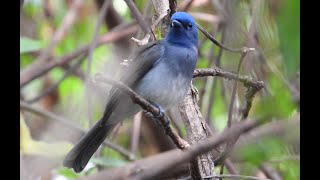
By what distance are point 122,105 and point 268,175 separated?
3.57 ft

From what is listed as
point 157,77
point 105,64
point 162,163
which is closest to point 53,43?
point 105,64

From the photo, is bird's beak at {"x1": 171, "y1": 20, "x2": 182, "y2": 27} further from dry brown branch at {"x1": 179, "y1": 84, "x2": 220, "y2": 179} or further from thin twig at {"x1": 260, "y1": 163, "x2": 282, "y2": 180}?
thin twig at {"x1": 260, "y1": 163, "x2": 282, "y2": 180}

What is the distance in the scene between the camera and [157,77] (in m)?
2.40

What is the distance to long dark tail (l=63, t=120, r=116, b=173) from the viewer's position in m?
2.26

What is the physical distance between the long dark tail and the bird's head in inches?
18.6

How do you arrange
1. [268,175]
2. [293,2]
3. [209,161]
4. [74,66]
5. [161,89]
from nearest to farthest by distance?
[293,2]
[209,161]
[161,89]
[268,175]
[74,66]

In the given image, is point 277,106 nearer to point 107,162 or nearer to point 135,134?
point 107,162

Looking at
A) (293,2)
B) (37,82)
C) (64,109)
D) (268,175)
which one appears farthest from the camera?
(37,82)

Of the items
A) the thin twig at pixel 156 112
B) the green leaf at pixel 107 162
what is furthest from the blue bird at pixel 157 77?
the green leaf at pixel 107 162

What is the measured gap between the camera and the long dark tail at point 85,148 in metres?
2.26

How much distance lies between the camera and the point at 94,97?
398 cm
